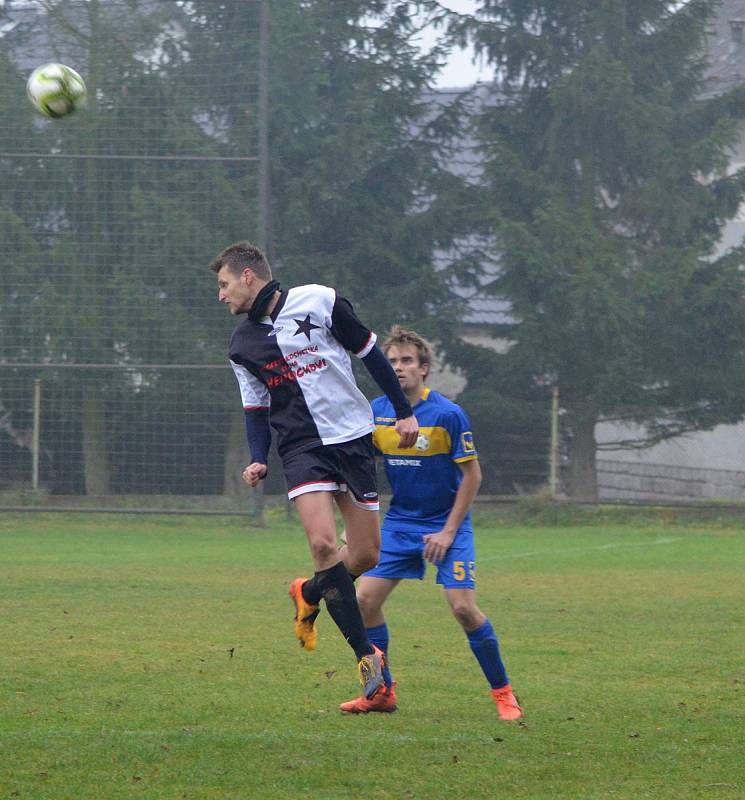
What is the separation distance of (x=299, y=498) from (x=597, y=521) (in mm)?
14046

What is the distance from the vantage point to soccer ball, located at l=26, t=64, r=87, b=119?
1006cm

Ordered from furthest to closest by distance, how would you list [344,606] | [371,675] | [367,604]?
[367,604], [344,606], [371,675]

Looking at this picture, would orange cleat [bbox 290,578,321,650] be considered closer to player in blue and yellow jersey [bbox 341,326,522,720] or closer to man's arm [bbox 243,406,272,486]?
player in blue and yellow jersey [bbox 341,326,522,720]

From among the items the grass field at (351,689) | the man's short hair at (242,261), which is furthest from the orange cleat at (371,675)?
the man's short hair at (242,261)

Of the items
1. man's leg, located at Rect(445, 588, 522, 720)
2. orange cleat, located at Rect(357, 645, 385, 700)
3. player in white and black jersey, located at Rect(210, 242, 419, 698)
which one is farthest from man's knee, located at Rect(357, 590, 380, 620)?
orange cleat, located at Rect(357, 645, 385, 700)

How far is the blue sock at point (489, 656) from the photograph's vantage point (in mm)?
5934

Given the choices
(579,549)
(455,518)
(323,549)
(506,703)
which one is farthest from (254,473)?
(579,549)

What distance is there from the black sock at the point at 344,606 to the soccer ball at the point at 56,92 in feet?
18.7

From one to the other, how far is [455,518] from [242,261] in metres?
1.46

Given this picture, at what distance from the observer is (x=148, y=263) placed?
18.1m

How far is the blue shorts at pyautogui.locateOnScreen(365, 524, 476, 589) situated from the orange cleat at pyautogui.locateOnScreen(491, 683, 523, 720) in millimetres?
465

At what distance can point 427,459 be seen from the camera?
6145 mm

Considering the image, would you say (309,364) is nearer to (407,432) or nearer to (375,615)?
(407,432)

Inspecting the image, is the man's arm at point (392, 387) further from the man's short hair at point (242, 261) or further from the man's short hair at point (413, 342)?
the man's short hair at point (242, 261)
